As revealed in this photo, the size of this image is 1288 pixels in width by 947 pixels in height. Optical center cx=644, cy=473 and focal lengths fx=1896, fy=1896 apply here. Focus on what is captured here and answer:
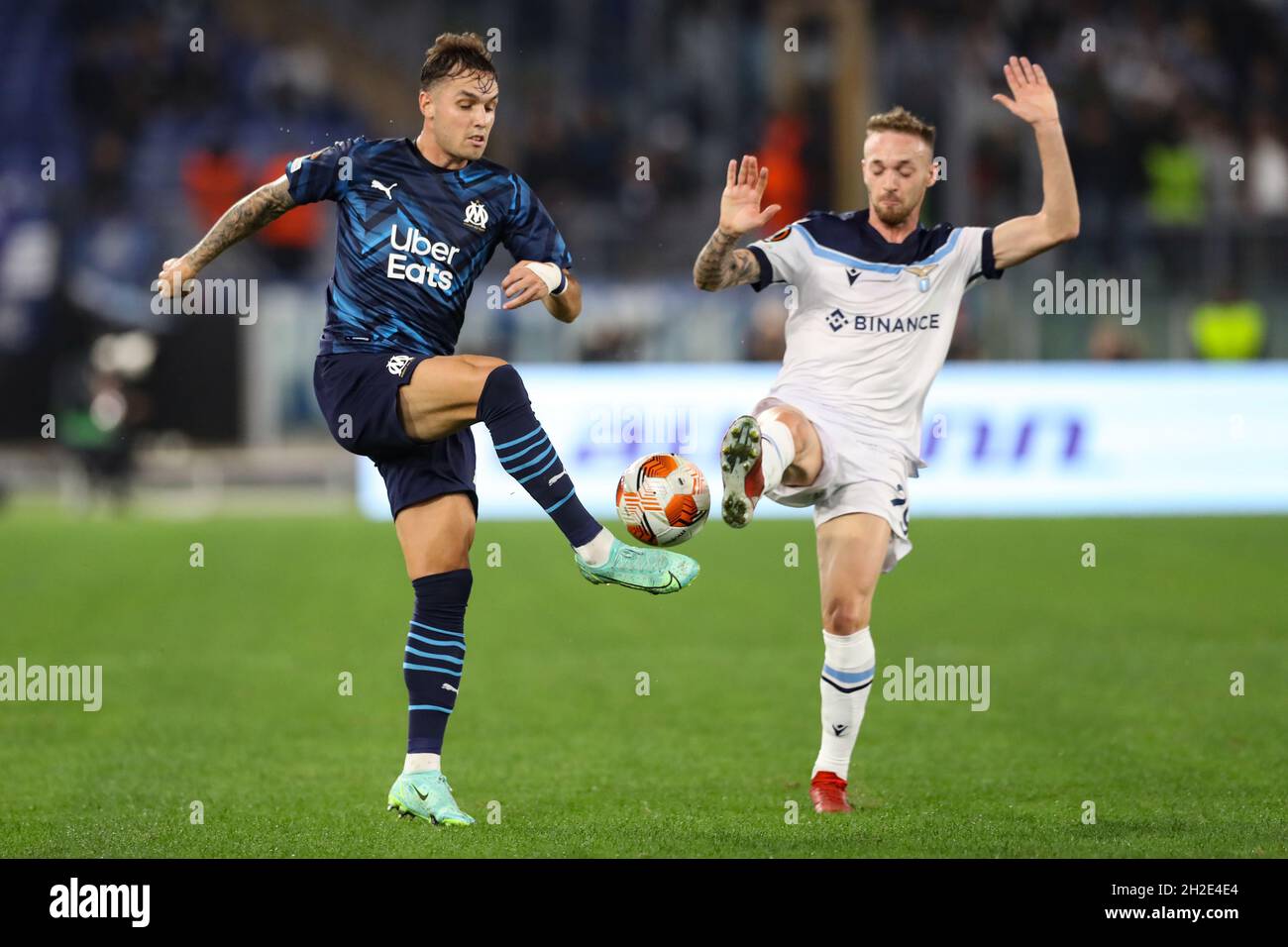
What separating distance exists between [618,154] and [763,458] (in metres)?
16.0

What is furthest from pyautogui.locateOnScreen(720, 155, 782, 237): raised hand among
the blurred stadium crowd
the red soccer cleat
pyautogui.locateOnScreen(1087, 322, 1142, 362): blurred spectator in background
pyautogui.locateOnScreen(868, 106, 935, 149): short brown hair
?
the blurred stadium crowd

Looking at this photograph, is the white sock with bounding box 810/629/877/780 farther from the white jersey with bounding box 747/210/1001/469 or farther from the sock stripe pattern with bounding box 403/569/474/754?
the sock stripe pattern with bounding box 403/569/474/754

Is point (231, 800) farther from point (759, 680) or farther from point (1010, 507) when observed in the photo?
point (1010, 507)

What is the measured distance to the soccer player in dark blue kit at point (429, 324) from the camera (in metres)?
6.05

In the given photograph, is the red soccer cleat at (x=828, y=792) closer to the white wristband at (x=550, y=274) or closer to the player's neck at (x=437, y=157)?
the white wristband at (x=550, y=274)

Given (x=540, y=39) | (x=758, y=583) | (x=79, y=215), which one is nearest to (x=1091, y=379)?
(x=758, y=583)

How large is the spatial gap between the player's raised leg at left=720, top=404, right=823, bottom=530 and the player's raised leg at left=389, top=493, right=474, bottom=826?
2.95 feet

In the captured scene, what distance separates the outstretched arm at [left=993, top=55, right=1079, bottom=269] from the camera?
652 centimetres

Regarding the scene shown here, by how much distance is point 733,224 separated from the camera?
21.0ft

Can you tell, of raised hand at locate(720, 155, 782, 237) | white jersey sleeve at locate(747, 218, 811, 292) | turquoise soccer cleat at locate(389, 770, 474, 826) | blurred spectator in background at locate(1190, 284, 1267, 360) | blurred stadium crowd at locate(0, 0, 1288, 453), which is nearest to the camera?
turquoise soccer cleat at locate(389, 770, 474, 826)

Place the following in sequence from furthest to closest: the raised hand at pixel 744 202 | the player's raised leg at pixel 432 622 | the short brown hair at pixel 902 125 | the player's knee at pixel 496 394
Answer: the short brown hair at pixel 902 125
the raised hand at pixel 744 202
the player's raised leg at pixel 432 622
the player's knee at pixel 496 394

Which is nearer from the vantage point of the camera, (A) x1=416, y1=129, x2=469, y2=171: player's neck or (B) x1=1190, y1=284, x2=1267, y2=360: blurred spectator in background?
(A) x1=416, y1=129, x2=469, y2=171: player's neck

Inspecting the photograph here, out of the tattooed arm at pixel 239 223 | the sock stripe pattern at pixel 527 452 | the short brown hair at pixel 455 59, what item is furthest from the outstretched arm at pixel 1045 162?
the tattooed arm at pixel 239 223

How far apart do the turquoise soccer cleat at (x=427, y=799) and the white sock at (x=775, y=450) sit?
148 centimetres
